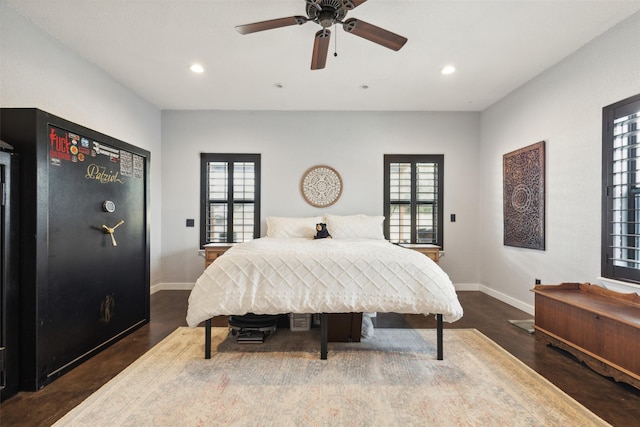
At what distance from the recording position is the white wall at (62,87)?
222 centimetres

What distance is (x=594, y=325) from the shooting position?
2043 millimetres

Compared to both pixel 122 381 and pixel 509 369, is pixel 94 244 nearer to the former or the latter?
pixel 122 381

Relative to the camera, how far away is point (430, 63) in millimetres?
2965

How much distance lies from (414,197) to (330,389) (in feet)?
10.7

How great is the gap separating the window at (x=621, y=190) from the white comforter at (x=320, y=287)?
4.69ft

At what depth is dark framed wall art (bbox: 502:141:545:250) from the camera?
3193mm

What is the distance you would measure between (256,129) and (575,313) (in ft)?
13.7

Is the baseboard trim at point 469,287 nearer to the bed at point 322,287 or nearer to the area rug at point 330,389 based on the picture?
the area rug at point 330,389

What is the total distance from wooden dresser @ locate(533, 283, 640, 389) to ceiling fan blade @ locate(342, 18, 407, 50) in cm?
233

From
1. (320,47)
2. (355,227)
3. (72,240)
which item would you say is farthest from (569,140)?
(72,240)

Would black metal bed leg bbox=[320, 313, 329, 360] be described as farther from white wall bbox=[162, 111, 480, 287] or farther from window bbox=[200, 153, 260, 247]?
window bbox=[200, 153, 260, 247]

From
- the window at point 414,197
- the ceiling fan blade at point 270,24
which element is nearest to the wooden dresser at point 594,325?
the window at point 414,197

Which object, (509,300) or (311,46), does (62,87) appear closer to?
(311,46)

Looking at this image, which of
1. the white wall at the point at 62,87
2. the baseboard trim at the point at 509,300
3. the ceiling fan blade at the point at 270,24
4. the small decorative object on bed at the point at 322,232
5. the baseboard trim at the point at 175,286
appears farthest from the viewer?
the baseboard trim at the point at 175,286
